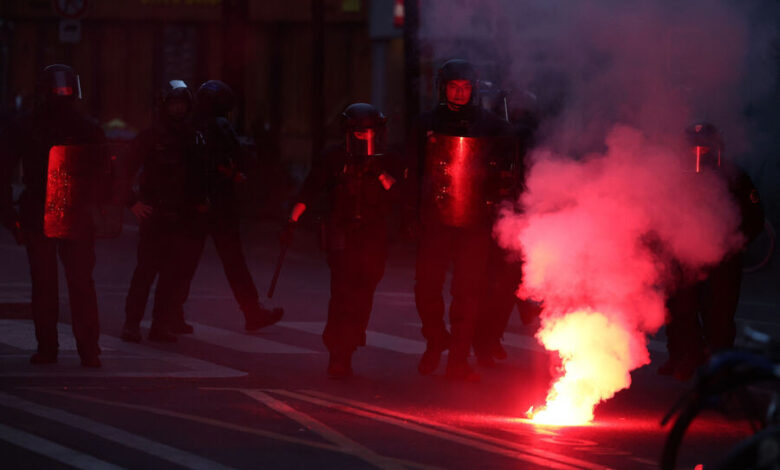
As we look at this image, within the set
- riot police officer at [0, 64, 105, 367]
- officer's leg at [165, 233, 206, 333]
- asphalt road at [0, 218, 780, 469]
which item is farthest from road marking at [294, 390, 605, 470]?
officer's leg at [165, 233, 206, 333]

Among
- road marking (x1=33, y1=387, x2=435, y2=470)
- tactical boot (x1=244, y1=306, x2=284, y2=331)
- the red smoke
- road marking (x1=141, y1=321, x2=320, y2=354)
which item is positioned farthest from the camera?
tactical boot (x1=244, y1=306, x2=284, y2=331)

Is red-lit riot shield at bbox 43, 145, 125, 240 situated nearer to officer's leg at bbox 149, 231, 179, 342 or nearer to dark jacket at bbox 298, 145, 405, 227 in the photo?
dark jacket at bbox 298, 145, 405, 227

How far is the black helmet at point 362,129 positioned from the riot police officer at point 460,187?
0.88 feet

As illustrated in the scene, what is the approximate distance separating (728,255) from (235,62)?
13332 mm

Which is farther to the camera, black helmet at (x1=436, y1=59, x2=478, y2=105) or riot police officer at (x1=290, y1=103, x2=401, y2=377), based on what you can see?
riot police officer at (x1=290, y1=103, x2=401, y2=377)

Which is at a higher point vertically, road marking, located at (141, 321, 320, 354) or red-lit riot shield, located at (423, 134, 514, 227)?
red-lit riot shield, located at (423, 134, 514, 227)

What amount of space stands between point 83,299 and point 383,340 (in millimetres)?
2744

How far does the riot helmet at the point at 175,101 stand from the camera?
11.8 m

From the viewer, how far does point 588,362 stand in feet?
30.3

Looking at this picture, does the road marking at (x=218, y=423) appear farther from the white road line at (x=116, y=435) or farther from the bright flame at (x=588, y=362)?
the bright flame at (x=588, y=362)

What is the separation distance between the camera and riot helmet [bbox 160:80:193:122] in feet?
38.8

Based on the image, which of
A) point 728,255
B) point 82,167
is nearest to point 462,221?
point 728,255

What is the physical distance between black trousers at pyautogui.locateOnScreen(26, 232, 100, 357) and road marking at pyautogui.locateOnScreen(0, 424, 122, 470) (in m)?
2.21

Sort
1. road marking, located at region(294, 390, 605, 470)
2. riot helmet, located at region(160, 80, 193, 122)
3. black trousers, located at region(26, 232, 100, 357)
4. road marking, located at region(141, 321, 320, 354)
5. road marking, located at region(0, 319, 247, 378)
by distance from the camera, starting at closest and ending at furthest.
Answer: road marking, located at region(294, 390, 605, 470)
road marking, located at region(0, 319, 247, 378)
black trousers, located at region(26, 232, 100, 357)
road marking, located at region(141, 321, 320, 354)
riot helmet, located at region(160, 80, 193, 122)
